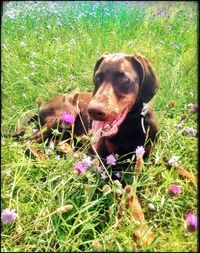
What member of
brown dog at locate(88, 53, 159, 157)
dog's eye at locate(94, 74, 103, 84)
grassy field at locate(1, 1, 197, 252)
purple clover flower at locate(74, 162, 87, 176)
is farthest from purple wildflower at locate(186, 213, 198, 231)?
dog's eye at locate(94, 74, 103, 84)

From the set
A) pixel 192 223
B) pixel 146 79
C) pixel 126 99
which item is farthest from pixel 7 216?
pixel 146 79

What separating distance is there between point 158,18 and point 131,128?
2758 mm

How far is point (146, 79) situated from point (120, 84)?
27 cm

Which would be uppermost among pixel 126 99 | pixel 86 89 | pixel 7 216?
pixel 126 99

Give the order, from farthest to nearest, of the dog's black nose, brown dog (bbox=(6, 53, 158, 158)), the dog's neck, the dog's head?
the dog's neck, brown dog (bbox=(6, 53, 158, 158)), the dog's head, the dog's black nose

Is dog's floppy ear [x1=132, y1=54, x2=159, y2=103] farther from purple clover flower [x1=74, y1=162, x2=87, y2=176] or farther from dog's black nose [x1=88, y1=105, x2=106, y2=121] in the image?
purple clover flower [x1=74, y1=162, x2=87, y2=176]

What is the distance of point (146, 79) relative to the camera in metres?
3.08

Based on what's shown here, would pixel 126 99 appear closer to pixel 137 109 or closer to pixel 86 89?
pixel 137 109

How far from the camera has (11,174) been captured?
2449 millimetres

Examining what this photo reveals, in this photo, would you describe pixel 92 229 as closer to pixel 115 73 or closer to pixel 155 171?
pixel 155 171

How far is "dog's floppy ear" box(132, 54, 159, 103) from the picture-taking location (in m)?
3.05

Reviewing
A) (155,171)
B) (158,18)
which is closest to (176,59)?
(158,18)

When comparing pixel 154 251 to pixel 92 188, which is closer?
pixel 154 251

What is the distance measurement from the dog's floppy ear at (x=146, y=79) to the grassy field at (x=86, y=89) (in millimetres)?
210
